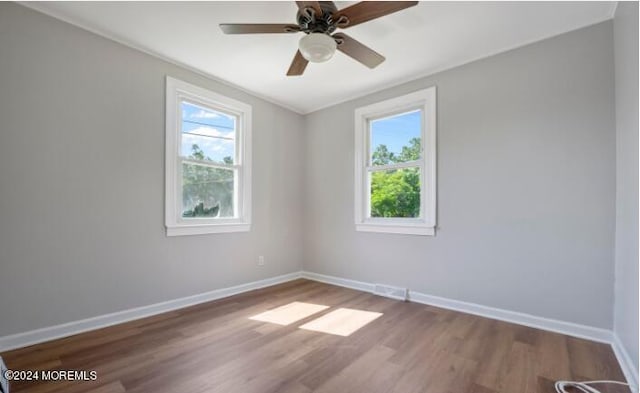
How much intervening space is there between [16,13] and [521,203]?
4.34 meters

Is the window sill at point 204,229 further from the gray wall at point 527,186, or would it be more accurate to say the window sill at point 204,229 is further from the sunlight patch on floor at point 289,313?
the gray wall at point 527,186

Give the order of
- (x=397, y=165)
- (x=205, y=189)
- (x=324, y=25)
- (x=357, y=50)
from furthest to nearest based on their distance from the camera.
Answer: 1. (x=397, y=165)
2. (x=205, y=189)
3. (x=357, y=50)
4. (x=324, y=25)

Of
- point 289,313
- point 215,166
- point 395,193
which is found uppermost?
point 215,166

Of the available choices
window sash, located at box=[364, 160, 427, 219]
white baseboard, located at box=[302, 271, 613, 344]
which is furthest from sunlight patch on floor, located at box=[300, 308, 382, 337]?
window sash, located at box=[364, 160, 427, 219]

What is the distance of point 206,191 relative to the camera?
3377 mm

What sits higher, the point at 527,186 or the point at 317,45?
the point at 317,45

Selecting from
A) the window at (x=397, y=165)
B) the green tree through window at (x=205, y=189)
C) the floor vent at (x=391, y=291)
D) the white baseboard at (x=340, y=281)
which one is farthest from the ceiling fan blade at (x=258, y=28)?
the white baseboard at (x=340, y=281)

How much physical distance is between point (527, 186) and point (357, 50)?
1902 mm

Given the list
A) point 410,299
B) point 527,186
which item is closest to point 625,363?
point 527,186

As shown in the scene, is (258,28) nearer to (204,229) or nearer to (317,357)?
(204,229)

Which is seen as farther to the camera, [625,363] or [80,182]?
[80,182]

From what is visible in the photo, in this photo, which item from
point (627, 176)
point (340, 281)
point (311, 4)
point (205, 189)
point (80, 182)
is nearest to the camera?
point (311, 4)

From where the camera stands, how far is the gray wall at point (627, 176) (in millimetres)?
1727

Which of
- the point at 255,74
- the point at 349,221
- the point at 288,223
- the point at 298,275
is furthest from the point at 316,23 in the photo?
the point at 298,275
